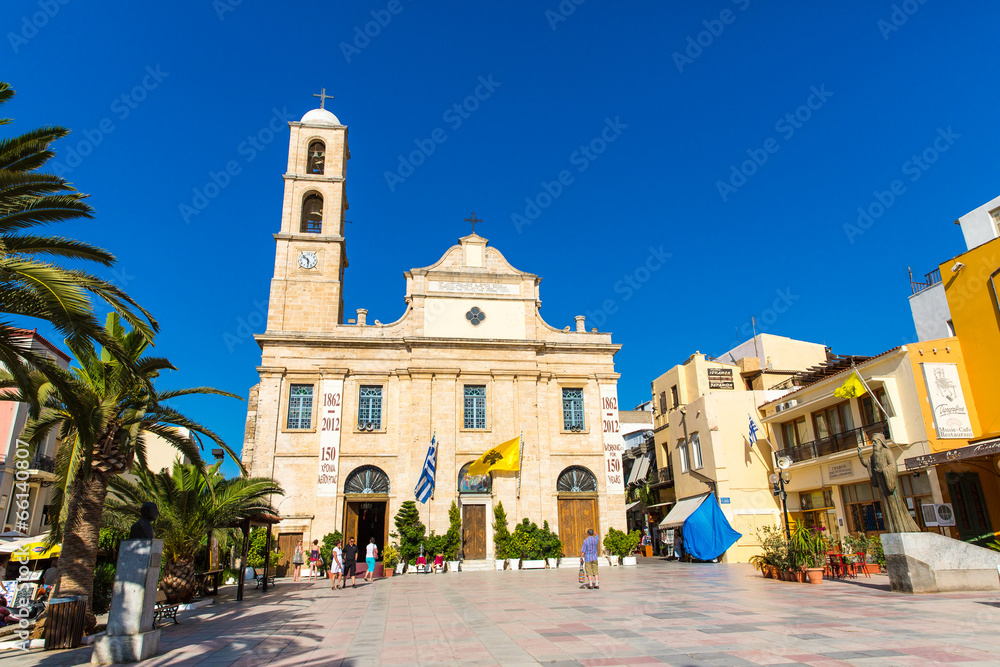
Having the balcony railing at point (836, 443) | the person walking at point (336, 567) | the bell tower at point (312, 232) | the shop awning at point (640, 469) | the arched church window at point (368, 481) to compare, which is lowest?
the person walking at point (336, 567)

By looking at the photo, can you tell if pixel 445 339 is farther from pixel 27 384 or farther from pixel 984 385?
pixel 27 384

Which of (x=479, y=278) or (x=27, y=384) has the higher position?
(x=479, y=278)

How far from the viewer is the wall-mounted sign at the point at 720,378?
33312 mm

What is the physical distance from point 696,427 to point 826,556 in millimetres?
13823

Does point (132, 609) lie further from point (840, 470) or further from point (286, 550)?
point (840, 470)

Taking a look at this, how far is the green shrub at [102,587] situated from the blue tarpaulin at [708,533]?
20.9m

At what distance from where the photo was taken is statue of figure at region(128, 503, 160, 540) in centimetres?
870

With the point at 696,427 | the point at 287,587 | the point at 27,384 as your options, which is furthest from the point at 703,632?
the point at 696,427

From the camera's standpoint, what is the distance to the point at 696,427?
98.6 ft

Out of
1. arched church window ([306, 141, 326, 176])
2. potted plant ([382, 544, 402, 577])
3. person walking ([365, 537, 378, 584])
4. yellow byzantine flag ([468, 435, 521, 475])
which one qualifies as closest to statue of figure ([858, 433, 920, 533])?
yellow byzantine flag ([468, 435, 521, 475])

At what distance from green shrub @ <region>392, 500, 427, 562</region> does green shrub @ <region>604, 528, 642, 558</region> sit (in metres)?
7.57

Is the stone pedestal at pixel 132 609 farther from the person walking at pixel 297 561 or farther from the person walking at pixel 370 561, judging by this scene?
the person walking at pixel 297 561

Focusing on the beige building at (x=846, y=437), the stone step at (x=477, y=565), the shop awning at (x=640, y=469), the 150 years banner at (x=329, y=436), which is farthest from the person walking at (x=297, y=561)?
the shop awning at (x=640, y=469)

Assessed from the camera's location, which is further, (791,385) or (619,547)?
(791,385)
